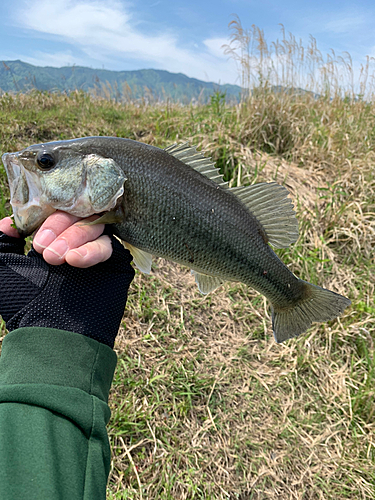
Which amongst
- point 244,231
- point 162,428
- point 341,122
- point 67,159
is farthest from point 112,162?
point 341,122

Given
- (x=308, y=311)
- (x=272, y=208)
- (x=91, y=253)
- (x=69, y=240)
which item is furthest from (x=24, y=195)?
(x=308, y=311)

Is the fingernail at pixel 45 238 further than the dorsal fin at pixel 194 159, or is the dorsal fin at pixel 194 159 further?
the dorsal fin at pixel 194 159

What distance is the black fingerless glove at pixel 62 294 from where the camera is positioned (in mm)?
1409

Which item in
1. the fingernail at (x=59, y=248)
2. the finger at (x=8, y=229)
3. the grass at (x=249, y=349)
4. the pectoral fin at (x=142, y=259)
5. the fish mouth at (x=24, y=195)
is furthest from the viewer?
the grass at (x=249, y=349)

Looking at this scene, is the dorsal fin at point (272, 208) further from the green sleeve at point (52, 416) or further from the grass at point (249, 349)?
the grass at point (249, 349)

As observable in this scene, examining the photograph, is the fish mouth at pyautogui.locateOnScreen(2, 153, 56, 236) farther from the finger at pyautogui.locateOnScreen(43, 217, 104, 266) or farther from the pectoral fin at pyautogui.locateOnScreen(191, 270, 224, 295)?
the pectoral fin at pyautogui.locateOnScreen(191, 270, 224, 295)

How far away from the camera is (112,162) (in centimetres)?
157

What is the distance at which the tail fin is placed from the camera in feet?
6.26

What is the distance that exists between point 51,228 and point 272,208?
118 cm

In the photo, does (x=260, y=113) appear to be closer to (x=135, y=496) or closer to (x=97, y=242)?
(x=97, y=242)

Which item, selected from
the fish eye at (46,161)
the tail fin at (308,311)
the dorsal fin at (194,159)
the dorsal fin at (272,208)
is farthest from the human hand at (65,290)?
the tail fin at (308,311)

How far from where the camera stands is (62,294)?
1.48 meters

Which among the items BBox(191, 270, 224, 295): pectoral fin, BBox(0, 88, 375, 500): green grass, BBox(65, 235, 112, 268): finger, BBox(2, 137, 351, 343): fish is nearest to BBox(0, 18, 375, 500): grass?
BBox(0, 88, 375, 500): green grass

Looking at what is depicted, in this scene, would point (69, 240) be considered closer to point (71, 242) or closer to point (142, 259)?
point (71, 242)
